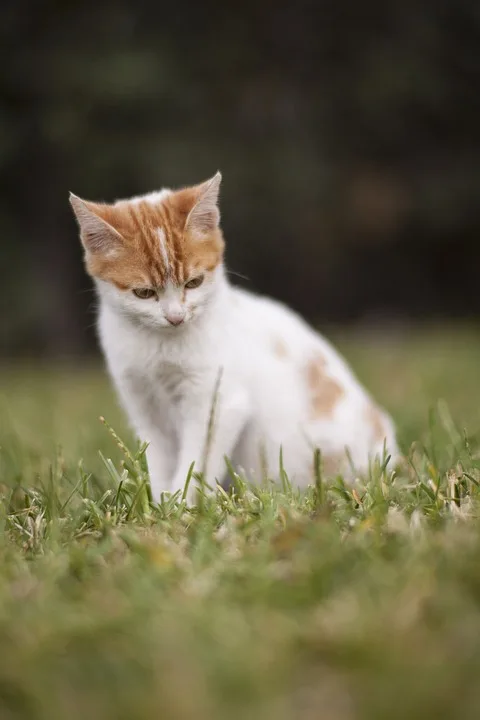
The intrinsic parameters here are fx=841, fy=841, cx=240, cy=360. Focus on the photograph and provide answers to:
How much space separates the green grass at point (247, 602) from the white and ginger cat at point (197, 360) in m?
0.37

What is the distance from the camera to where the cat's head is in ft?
7.64

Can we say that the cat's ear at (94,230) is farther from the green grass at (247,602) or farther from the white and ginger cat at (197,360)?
the green grass at (247,602)

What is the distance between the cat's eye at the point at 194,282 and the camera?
2.38m

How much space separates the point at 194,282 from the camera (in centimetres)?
240

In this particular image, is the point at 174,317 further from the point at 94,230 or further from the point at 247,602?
the point at 247,602

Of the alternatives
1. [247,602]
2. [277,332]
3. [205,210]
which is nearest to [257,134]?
[277,332]

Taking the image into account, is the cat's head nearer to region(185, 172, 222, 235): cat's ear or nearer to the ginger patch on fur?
region(185, 172, 222, 235): cat's ear

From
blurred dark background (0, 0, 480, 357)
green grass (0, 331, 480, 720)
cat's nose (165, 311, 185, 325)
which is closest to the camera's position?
green grass (0, 331, 480, 720)

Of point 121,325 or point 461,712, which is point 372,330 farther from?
point 461,712

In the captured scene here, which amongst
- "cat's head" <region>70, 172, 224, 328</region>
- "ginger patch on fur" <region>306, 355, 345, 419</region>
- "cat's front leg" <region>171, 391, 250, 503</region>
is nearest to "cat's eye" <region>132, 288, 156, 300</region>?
"cat's head" <region>70, 172, 224, 328</region>

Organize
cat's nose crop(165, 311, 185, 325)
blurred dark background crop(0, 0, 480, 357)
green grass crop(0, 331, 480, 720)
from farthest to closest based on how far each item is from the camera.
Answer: blurred dark background crop(0, 0, 480, 357) < cat's nose crop(165, 311, 185, 325) < green grass crop(0, 331, 480, 720)

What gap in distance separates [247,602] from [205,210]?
133 centimetres

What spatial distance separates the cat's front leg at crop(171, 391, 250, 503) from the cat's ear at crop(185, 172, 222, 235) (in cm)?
49

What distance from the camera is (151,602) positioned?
137 cm
